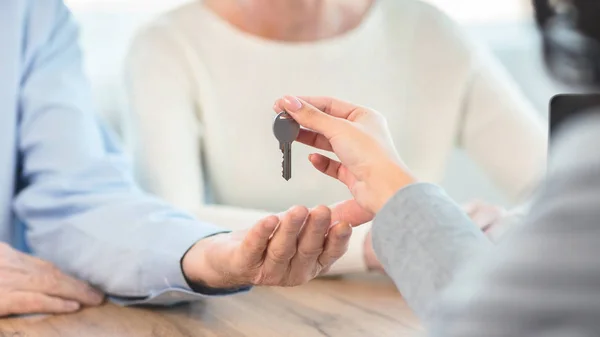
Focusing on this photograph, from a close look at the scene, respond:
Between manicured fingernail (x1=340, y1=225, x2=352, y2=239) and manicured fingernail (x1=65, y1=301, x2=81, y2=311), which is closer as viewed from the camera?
manicured fingernail (x1=340, y1=225, x2=352, y2=239)

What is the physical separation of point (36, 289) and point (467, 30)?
1.21 meters

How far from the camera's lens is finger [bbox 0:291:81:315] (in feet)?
3.01

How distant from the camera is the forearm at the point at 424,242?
60cm

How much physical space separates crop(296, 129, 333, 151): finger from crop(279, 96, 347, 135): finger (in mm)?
45

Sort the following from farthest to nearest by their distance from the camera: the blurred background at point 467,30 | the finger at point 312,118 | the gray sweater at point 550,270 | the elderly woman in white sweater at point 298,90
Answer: the blurred background at point 467,30
the elderly woman in white sweater at point 298,90
the finger at point 312,118
the gray sweater at point 550,270

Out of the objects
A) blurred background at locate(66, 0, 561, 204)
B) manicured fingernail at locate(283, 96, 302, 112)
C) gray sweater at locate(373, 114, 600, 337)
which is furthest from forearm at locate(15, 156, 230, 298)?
blurred background at locate(66, 0, 561, 204)

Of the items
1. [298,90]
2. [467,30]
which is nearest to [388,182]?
[298,90]

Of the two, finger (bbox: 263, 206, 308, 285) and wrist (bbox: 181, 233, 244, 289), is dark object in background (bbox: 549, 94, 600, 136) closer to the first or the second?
finger (bbox: 263, 206, 308, 285)

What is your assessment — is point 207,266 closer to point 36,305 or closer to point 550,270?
point 36,305

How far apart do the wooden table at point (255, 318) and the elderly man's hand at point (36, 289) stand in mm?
13

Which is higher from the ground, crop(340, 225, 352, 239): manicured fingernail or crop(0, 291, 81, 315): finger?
crop(340, 225, 352, 239): manicured fingernail

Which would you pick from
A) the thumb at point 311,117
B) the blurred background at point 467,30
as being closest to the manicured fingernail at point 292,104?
the thumb at point 311,117

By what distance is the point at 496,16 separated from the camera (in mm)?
2188

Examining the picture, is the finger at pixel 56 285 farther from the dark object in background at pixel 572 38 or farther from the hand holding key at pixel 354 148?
the dark object in background at pixel 572 38
